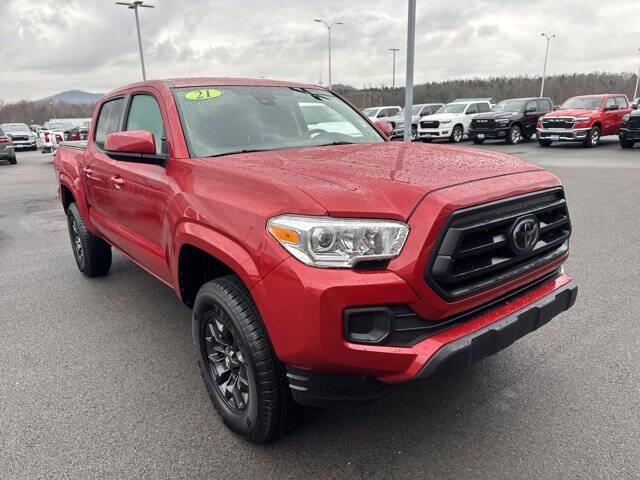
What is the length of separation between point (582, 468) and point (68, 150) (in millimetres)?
5393

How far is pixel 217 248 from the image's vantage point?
91.6 inches

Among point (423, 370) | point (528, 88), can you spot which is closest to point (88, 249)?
point (423, 370)

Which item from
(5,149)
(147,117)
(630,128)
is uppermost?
(147,117)

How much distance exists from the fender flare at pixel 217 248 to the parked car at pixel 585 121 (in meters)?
17.6

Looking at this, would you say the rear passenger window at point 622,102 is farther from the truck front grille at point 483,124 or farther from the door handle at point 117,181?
the door handle at point 117,181

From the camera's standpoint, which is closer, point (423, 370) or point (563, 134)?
point (423, 370)

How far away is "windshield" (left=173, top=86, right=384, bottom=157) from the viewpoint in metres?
3.07

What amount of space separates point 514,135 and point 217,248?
64.6 ft

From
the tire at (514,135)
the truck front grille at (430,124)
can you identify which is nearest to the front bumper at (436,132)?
the truck front grille at (430,124)

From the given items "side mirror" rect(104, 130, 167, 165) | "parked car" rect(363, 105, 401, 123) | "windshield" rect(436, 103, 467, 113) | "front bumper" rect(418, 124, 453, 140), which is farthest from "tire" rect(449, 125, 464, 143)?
"side mirror" rect(104, 130, 167, 165)

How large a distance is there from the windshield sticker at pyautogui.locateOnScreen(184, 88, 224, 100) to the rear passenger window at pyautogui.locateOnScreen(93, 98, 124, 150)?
1.07 meters

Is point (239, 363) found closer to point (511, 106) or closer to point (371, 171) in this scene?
point (371, 171)

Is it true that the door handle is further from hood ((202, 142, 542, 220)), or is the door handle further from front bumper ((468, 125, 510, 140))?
front bumper ((468, 125, 510, 140))

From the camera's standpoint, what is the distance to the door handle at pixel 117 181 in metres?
3.62
